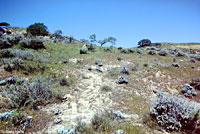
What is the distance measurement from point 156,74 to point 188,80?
2.26m

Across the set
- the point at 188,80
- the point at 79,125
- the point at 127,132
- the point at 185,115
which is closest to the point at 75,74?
the point at 79,125

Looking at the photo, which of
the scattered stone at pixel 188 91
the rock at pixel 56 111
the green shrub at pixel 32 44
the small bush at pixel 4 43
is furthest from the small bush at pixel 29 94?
the small bush at pixel 4 43

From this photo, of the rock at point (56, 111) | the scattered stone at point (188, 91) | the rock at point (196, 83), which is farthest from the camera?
the rock at point (196, 83)

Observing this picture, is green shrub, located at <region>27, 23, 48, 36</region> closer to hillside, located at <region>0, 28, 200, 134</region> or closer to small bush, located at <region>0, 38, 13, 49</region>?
small bush, located at <region>0, 38, 13, 49</region>

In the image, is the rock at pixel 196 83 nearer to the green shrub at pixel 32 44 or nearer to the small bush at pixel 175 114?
the small bush at pixel 175 114

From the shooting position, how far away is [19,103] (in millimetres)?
4070

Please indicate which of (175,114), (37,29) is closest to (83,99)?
(175,114)

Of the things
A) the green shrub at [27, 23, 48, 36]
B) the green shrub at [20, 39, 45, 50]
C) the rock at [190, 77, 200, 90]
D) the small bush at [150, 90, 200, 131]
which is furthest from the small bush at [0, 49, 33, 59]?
the green shrub at [27, 23, 48, 36]

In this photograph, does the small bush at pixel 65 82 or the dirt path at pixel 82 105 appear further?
the small bush at pixel 65 82

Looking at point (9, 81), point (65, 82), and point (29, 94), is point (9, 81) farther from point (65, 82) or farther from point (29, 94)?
point (65, 82)

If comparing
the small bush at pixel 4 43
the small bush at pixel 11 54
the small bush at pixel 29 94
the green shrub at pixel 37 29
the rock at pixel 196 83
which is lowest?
the rock at pixel 196 83

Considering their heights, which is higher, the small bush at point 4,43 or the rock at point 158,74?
the small bush at point 4,43

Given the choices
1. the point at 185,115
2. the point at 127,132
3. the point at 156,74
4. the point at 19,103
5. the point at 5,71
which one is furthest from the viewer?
the point at 156,74

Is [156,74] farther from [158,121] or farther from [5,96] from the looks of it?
[5,96]
